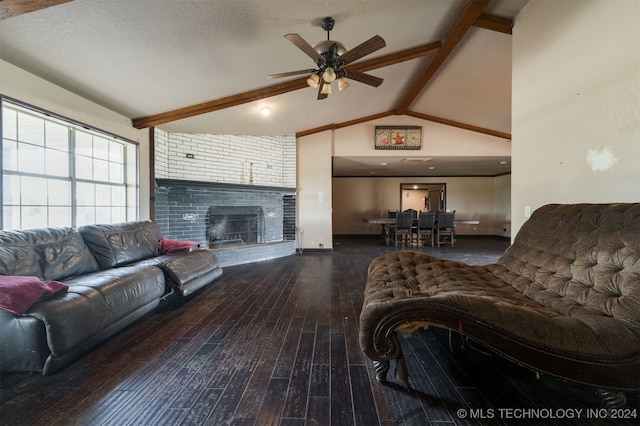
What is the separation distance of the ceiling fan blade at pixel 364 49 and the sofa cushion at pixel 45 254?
10.0ft

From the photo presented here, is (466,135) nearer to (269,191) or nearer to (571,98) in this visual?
(571,98)

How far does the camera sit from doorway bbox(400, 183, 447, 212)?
29.2ft

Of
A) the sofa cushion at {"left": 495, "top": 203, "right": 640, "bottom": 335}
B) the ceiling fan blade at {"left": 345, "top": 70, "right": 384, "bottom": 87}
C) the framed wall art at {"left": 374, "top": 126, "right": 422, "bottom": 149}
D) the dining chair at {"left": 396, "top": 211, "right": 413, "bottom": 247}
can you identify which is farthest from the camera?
the dining chair at {"left": 396, "top": 211, "right": 413, "bottom": 247}

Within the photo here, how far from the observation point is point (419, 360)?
175 centimetres

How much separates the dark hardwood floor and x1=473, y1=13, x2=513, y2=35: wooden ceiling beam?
10.7 feet

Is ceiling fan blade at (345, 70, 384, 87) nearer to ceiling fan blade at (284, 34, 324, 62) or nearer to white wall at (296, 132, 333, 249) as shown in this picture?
ceiling fan blade at (284, 34, 324, 62)

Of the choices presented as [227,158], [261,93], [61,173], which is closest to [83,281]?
A: [61,173]

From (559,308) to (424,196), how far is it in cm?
976

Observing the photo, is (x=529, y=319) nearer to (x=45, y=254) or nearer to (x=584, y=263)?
(x=584, y=263)

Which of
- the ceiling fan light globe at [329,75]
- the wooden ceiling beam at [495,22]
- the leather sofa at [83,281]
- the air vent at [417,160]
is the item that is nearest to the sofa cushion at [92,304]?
the leather sofa at [83,281]

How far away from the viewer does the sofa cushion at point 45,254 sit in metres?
1.92

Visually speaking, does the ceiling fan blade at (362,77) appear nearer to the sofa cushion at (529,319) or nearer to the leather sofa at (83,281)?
Answer: the sofa cushion at (529,319)

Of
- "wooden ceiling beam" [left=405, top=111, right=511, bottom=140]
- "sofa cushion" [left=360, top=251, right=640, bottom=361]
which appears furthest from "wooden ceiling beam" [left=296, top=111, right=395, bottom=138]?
"sofa cushion" [left=360, top=251, right=640, bottom=361]

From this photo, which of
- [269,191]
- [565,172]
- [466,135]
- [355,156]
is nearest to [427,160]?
[466,135]
